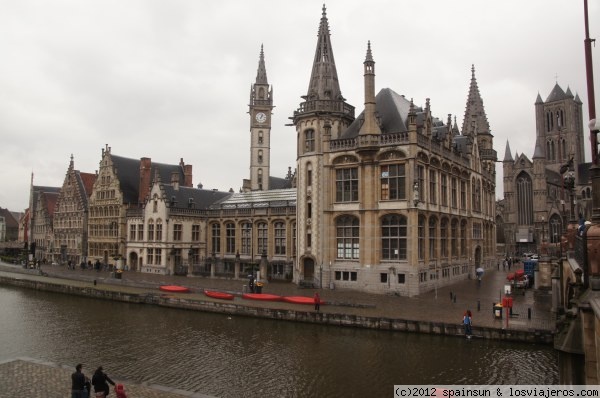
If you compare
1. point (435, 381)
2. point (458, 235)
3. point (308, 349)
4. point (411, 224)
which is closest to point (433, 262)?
point (411, 224)

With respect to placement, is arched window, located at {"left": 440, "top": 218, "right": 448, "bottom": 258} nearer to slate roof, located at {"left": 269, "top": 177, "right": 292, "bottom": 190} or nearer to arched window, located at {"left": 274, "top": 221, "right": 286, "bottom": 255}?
arched window, located at {"left": 274, "top": 221, "right": 286, "bottom": 255}

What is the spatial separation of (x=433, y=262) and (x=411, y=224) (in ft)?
21.2

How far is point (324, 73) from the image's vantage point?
4781cm

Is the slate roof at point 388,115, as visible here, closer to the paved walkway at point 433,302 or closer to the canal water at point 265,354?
the paved walkway at point 433,302

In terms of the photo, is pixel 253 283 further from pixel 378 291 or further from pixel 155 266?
pixel 155 266

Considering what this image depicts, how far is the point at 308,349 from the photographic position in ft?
77.3

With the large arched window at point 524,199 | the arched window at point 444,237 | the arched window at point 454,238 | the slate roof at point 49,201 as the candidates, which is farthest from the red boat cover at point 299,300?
the large arched window at point 524,199

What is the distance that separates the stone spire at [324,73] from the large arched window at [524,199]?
88.3m

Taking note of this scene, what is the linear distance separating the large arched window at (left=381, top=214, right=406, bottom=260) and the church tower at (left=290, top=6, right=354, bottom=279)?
5.19 m

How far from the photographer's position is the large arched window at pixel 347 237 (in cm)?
4259

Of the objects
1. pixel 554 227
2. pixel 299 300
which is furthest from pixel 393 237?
pixel 554 227

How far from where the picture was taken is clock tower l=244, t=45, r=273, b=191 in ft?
266

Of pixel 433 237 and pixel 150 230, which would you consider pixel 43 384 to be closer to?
pixel 433 237

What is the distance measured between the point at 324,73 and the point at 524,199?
90.9 meters
